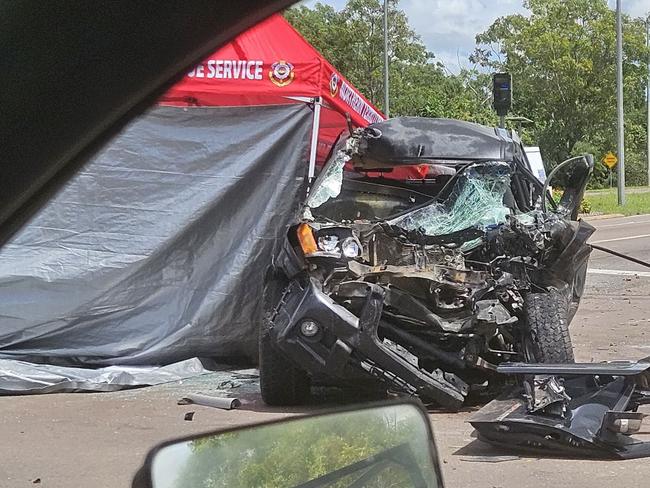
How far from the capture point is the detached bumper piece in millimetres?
4914

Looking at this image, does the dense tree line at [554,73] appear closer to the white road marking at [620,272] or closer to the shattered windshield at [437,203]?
the white road marking at [620,272]

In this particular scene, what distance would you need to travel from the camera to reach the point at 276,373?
20.7 feet

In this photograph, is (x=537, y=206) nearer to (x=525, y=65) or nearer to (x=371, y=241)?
(x=371, y=241)

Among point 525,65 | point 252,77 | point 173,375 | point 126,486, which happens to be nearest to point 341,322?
point 126,486

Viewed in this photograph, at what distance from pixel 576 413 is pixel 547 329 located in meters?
1.06

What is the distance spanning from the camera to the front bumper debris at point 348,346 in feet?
18.8

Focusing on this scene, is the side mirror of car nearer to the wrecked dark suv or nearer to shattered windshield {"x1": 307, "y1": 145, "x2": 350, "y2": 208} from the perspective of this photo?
the wrecked dark suv

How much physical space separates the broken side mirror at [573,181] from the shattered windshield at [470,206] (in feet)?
1.13

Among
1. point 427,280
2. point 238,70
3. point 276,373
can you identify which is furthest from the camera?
point 238,70

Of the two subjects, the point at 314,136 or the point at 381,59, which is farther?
the point at 381,59

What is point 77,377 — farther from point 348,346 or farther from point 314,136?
point 314,136

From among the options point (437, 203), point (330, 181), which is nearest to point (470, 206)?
point (437, 203)

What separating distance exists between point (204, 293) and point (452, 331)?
2534 millimetres

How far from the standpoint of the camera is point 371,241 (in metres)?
6.21
